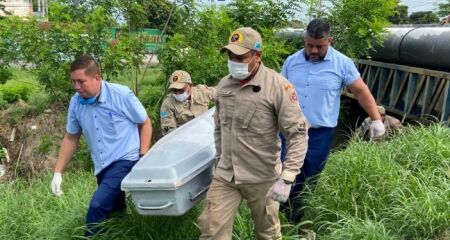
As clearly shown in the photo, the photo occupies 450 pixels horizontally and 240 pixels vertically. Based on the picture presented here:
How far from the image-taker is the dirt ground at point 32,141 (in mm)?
8930

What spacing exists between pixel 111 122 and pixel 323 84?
5.24ft

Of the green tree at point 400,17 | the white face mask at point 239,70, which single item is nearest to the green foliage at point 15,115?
the green tree at point 400,17

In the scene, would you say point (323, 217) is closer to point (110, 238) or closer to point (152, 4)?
point (110, 238)

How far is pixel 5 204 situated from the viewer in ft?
17.2

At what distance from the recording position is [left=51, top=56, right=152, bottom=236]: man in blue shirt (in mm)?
3867

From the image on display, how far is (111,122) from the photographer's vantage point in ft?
13.1

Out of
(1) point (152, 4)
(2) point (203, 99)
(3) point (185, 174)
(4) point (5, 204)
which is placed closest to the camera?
(3) point (185, 174)

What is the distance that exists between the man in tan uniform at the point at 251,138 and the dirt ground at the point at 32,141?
5.31 meters

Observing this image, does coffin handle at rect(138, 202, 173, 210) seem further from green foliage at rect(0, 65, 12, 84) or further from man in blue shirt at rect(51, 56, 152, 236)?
green foliage at rect(0, 65, 12, 84)

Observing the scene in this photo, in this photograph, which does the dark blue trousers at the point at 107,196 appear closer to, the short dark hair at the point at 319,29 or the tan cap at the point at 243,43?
the tan cap at the point at 243,43

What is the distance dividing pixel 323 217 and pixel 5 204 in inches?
117

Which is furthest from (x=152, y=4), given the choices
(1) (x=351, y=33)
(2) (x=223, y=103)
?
(2) (x=223, y=103)

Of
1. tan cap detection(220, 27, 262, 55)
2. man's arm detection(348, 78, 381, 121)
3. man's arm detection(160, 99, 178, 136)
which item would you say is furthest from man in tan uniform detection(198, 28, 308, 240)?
man's arm detection(160, 99, 178, 136)

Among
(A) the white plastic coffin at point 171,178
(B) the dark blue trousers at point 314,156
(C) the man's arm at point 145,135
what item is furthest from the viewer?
(B) the dark blue trousers at point 314,156
